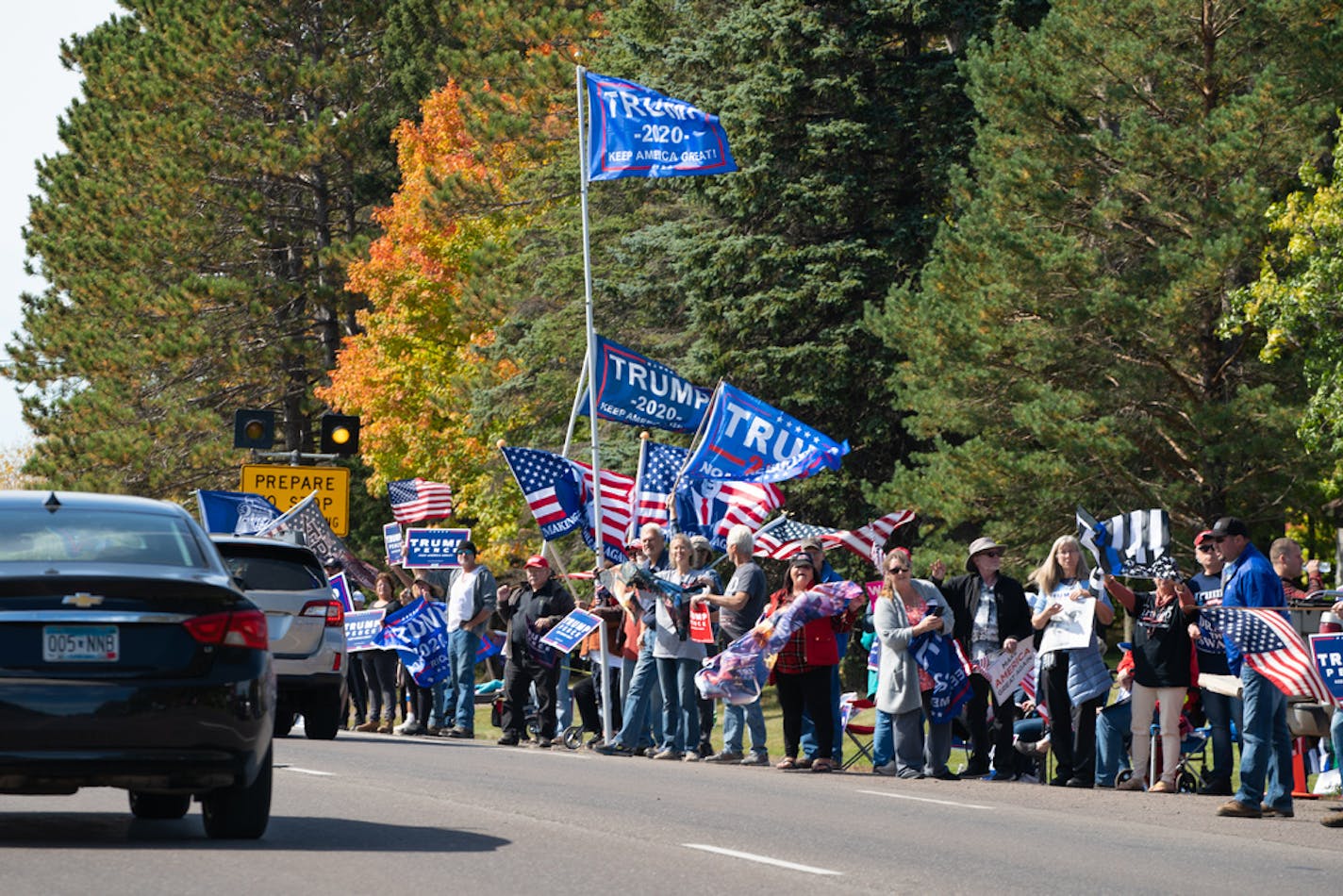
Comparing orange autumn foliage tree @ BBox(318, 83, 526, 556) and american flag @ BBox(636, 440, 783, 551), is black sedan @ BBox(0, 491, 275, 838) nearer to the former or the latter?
american flag @ BBox(636, 440, 783, 551)

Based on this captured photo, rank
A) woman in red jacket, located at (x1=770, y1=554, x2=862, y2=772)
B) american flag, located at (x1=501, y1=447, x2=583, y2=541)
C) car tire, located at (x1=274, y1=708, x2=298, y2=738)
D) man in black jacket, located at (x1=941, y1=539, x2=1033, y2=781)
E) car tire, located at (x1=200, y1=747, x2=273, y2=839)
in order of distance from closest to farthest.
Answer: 1. car tire, located at (x1=200, y1=747, x2=273, y2=839)
2. man in black jacket, located at (x1=941, y1=539, x2=1033, y2=781)
3. woman in red jacket, located at (x1=770, y1=554, x2=862, y2=772)
4. car tire, located at (x1=274, y1=708, x2=298, y2=738)
5. american flag, located at (x1=501, y1=447, x2=583, y2=541)

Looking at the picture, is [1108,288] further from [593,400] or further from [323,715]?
[323,715]

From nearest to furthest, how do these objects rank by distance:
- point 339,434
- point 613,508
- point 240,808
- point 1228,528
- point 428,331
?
1. point 240,808
2. point 1228,528
3. point 613,508
4. point 339,434
5. point 428,331

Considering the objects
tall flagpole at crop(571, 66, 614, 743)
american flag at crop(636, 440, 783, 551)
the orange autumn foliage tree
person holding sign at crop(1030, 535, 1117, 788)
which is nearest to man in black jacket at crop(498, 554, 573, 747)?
tall flagpole at crop(571, 66, 614, 743)

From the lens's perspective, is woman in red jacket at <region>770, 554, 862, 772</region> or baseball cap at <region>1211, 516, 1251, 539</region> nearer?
baseball cap at <region>1211, 516, 1251, 539</region>

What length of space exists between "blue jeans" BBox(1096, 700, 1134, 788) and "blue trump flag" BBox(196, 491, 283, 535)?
14.9 meters

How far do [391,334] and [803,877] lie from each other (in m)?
45.4

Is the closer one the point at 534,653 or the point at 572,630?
the point at 572,630

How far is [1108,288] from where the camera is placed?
116 feet

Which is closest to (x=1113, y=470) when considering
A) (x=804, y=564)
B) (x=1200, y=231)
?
(x=1200, y=231)

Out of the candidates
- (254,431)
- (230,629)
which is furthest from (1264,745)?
(254,431)

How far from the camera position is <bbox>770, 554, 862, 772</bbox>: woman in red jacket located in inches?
733

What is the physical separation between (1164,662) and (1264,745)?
2071 millimetres

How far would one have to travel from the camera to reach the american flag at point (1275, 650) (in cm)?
1455
